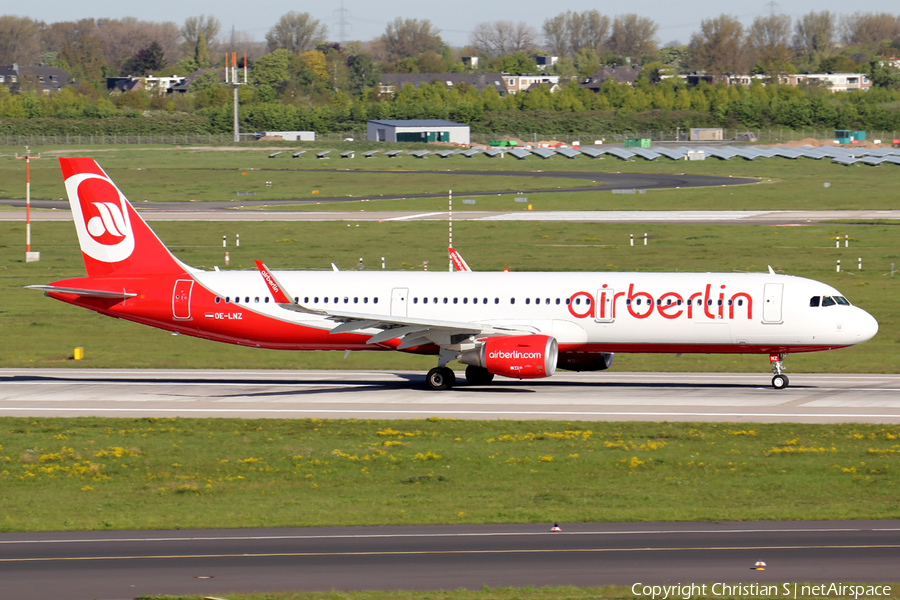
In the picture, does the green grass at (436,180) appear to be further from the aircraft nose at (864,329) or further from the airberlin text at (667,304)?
the aircraft nose at (864,329)

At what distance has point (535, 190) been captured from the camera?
121375mm

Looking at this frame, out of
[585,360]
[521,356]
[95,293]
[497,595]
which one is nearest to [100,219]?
[95,293]

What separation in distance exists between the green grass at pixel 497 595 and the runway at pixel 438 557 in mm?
372

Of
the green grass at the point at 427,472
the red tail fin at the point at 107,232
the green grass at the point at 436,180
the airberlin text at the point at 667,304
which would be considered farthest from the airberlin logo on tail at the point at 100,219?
the green grass at the point at 436,180

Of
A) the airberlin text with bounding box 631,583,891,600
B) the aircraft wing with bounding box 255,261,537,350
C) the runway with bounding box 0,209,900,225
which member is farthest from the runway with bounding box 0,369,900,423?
the runway with bounding box 0,209,900,225

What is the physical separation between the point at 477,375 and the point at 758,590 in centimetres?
2509

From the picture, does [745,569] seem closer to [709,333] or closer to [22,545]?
[22,545]

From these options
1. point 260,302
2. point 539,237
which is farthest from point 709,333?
point 539,237

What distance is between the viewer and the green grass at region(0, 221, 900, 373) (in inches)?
1906

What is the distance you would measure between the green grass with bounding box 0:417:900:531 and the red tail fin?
33.9 feet

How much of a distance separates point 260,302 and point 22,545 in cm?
2121

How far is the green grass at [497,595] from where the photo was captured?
17.7m

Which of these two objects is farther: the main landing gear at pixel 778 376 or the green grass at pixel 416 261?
Answer: the green grass at pixel 416 261

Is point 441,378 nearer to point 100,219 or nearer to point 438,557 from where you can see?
point 100,219
